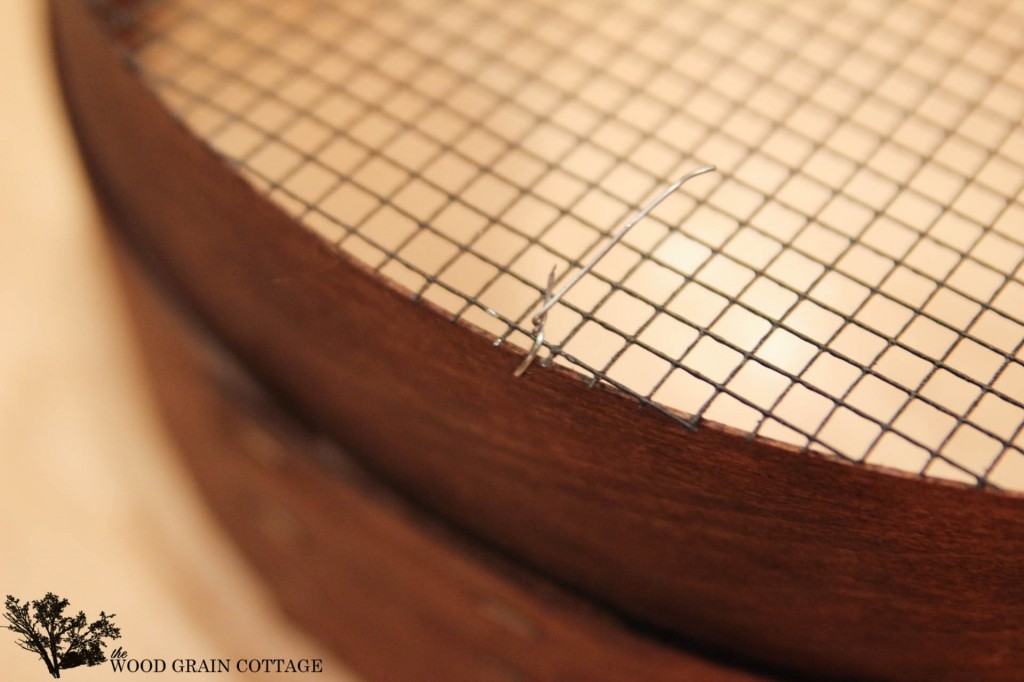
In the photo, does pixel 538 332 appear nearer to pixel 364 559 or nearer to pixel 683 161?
pixel 683 161

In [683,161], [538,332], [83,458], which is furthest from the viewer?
[83,458]

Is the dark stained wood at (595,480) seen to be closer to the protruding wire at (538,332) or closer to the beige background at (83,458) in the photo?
the protruding wire at (538,332)

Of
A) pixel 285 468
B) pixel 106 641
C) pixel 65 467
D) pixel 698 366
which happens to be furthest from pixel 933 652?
pixel 65 467

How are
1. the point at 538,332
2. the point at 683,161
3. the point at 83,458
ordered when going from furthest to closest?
1. the point at 83,458
2. the point at 683,161
3. the point at 538,332

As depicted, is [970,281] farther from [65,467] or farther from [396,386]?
[65,467]

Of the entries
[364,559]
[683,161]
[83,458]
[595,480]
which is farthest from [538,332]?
[83,458]

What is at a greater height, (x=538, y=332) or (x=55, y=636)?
(x=538, y=332)

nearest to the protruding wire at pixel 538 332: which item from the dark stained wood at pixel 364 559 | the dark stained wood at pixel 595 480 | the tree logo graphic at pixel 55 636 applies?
the dark stained wood at pixel 595 480

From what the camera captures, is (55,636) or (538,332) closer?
(538,332)
